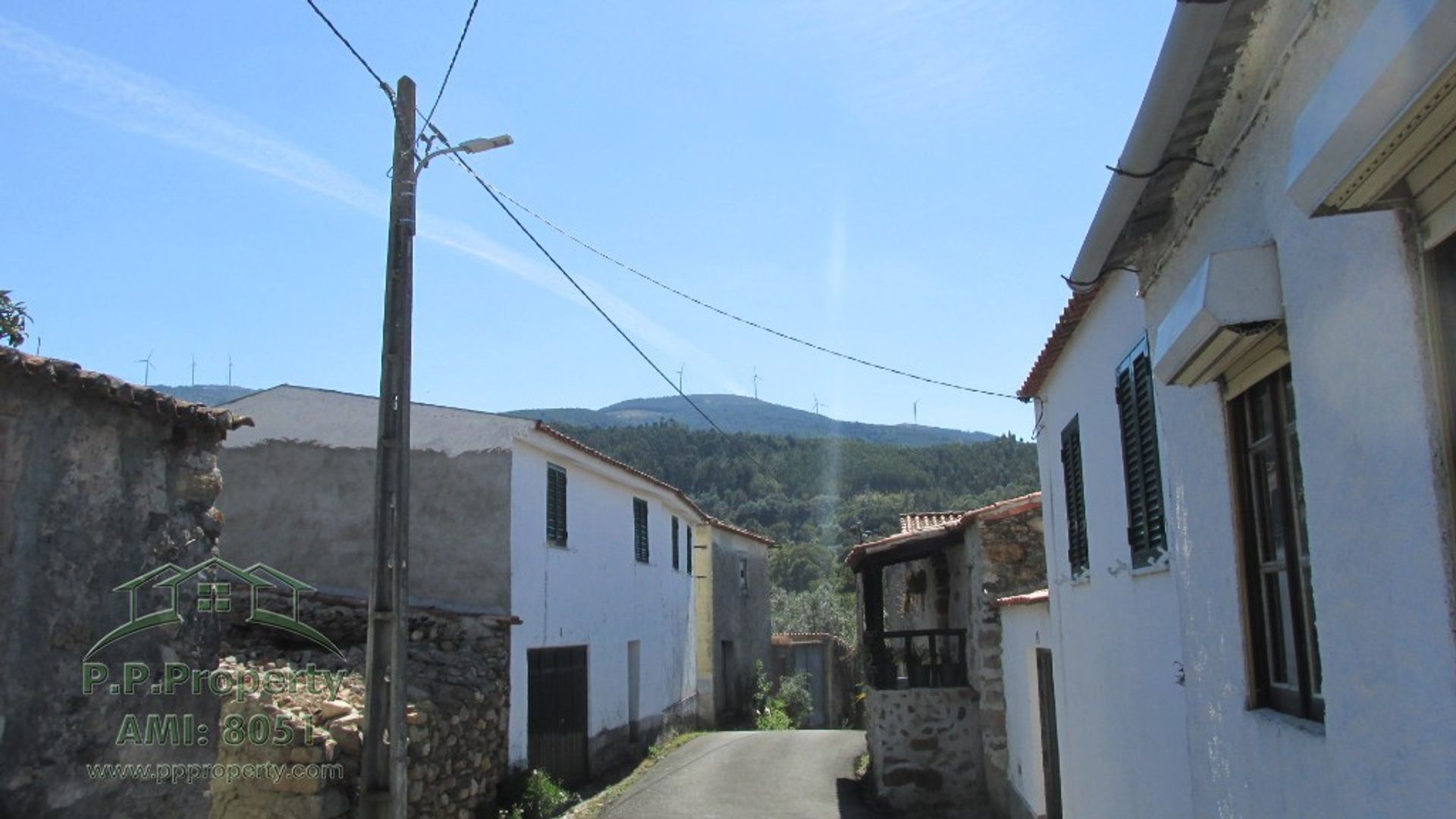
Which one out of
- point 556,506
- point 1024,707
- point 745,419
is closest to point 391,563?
point 1024,707

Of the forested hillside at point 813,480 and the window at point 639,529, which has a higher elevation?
the forested hillside at point 813,480

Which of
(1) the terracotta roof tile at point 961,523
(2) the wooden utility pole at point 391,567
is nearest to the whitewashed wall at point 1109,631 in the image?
(1) the terracotta roof tile at point 961,523

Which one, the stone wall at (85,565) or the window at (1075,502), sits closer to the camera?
the stone wall at (85,565)

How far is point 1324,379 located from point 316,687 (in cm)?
1014

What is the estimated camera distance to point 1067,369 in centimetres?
968

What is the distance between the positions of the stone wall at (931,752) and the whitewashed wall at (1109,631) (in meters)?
4.65

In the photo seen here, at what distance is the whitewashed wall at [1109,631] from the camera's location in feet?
21.5

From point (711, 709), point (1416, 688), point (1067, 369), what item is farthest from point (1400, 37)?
point (711, 709)

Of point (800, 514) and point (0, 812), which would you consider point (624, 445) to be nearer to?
point (800, 514)

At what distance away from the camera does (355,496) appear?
51.0 feet

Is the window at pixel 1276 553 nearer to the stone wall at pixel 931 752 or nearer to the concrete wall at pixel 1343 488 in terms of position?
the concrete wall at pixel 1343 488

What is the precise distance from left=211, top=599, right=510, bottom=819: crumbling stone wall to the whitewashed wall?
20.2ft

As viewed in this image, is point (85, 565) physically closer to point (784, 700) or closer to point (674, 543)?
point (674, 543)

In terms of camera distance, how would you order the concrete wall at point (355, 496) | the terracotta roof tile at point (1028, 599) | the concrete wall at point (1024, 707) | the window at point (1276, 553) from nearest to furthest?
1. the window at point (1276, 553)
2. the terracotta roof tile at point (1028, 599)
3. the concrete wall at point (1024, 707)
4. the concrete wall at point (355, 496)
